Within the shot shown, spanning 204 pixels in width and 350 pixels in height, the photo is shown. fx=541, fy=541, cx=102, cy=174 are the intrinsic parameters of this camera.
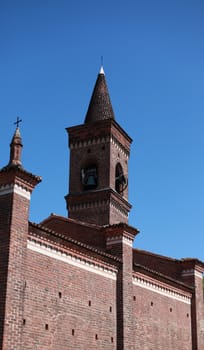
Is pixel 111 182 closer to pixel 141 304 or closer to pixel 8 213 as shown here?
pixel 141 304

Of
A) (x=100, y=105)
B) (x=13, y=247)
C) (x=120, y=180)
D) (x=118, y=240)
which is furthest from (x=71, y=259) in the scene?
(x=100, y=105)

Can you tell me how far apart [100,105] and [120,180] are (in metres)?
4.79

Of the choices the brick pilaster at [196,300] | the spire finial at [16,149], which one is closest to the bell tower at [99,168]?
the brick pilaster at [196,300]

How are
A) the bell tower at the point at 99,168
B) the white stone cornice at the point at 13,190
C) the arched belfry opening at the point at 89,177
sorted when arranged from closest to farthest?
the white stone cornice at the point at 13,190 < the bell tower at the point at 99,168 < the arched belfry opening at the point at 89,177

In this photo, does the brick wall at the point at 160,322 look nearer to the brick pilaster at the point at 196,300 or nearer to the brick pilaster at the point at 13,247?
the brick pilaster at the point at 196,300

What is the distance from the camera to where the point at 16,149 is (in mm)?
15656

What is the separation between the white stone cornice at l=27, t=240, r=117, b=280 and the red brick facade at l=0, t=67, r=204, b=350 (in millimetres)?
32

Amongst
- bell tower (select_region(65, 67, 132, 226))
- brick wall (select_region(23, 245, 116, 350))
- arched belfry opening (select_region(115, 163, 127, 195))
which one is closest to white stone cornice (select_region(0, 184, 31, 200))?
brick wall (select_region(23, 245, 116, 350))

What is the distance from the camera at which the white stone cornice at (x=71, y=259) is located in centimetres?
1556

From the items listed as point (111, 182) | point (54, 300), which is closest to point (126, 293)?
point (54, 300)

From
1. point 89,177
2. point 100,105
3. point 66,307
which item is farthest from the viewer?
point 100,105

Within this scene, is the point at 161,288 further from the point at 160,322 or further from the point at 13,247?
the point at 13,247

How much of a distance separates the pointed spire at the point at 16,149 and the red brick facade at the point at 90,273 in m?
0.03

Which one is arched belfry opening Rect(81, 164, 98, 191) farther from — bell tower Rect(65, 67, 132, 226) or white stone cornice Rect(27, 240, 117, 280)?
white stone cornice Rect(27, 240, 117, 280)
